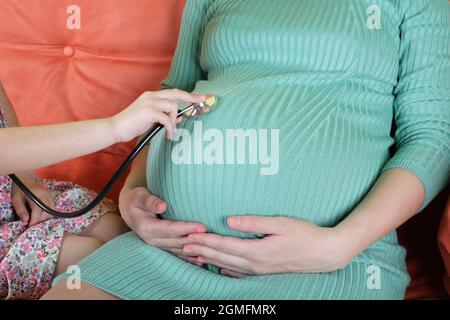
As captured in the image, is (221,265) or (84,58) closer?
(221,265)

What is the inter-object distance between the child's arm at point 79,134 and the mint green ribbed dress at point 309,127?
4.0 inches

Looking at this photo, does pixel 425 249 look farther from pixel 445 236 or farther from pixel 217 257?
pixel 217 257

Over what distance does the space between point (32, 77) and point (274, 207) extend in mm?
811

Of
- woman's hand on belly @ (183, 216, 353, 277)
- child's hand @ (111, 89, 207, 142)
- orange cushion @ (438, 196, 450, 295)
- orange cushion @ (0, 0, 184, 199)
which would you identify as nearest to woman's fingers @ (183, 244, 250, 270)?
woman's hand on belly @ (183, 216, 353, 277)

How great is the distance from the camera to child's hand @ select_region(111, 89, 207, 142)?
827 mm

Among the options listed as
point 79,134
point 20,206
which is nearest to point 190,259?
point 79,134

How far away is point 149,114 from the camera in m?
0.82

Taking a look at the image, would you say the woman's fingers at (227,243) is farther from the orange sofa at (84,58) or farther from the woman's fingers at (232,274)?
the orange sofa at (84,58)

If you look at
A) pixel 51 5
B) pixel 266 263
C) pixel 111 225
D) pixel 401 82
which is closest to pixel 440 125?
pixel 401 82

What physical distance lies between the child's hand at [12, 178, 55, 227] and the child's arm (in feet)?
0.84

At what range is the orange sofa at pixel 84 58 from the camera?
1374 mm

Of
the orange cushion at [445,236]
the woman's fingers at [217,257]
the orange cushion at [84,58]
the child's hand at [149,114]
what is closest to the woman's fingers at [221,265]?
the woman's fingers at [217,257]

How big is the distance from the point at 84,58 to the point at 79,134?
0.63m
